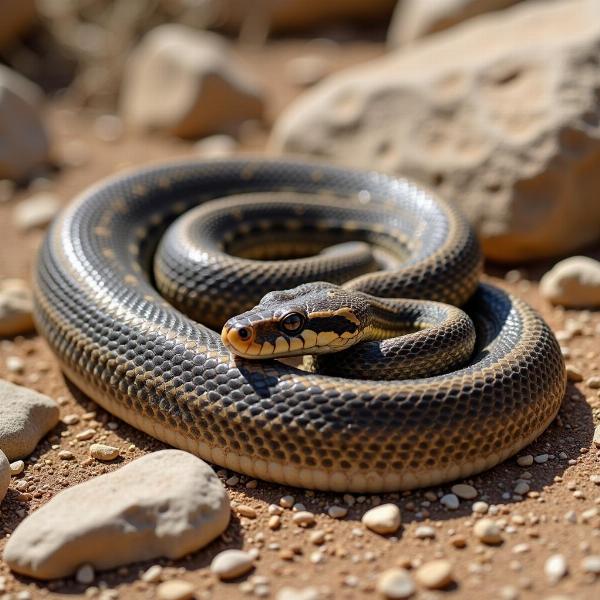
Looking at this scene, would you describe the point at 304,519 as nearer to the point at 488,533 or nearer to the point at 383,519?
the point at 383,519

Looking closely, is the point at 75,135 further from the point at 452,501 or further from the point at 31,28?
the point at 452,501

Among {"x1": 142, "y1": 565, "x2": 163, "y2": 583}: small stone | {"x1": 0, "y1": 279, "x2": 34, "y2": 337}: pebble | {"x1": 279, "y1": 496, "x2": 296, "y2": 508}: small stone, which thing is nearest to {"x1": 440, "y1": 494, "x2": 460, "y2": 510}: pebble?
{"x1": 279, "y1": 496, "x2": 296, "y2": 508}: small stone

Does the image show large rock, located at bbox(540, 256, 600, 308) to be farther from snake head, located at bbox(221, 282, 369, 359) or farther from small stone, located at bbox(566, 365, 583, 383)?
snake head, located at bbox(221, 282, 369, 359)

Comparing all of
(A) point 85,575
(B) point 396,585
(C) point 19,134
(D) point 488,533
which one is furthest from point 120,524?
(C) point 19,134

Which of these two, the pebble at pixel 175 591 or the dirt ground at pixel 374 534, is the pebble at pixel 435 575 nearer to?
the dirt ground at pixel 374 534

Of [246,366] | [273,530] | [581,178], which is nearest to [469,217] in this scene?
[581,178]

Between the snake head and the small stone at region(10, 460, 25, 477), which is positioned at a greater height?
the snake head
